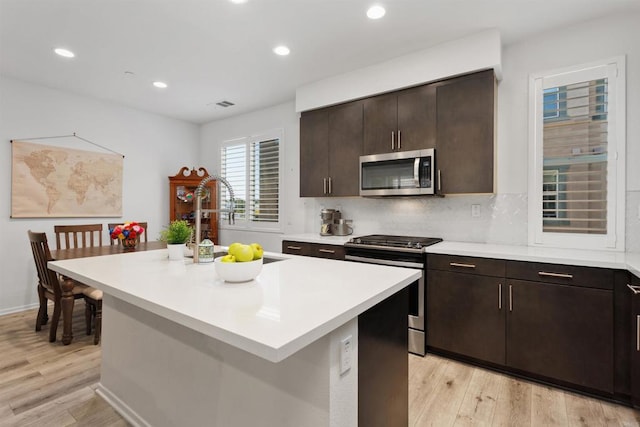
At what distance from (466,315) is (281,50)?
109 inches

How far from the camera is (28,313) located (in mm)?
3684

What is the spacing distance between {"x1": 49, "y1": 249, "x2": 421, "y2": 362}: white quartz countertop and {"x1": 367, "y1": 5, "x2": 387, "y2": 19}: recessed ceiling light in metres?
1.87

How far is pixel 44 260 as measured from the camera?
9.50 feet

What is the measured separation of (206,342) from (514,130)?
291 cm

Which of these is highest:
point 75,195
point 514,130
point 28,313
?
point 514,130

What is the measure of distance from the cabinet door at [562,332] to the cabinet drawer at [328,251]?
147 centimetres

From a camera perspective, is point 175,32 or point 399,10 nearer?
point 399,10

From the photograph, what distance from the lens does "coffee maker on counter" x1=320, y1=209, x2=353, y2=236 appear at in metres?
3.80

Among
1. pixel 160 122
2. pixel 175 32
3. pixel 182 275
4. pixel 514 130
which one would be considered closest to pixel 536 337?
pixel 514 130

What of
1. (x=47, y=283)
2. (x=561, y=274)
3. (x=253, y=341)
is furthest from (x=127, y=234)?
(x=561, y=274)

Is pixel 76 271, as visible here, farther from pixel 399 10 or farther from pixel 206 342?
pixel 399 10

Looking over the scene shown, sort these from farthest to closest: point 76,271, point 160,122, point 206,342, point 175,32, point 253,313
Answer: point 160,122 → point 175,32 → point 76,271 → point 206,342 → point 253,313

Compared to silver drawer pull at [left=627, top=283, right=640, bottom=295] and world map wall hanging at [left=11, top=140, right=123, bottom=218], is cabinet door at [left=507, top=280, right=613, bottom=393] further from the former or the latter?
world map wall hanging at [left=11, top=140, right=123, bottom=218]

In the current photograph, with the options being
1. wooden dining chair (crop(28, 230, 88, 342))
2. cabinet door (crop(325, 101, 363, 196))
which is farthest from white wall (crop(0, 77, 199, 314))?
cabinet door (crop(325, 101, 363, 196))
